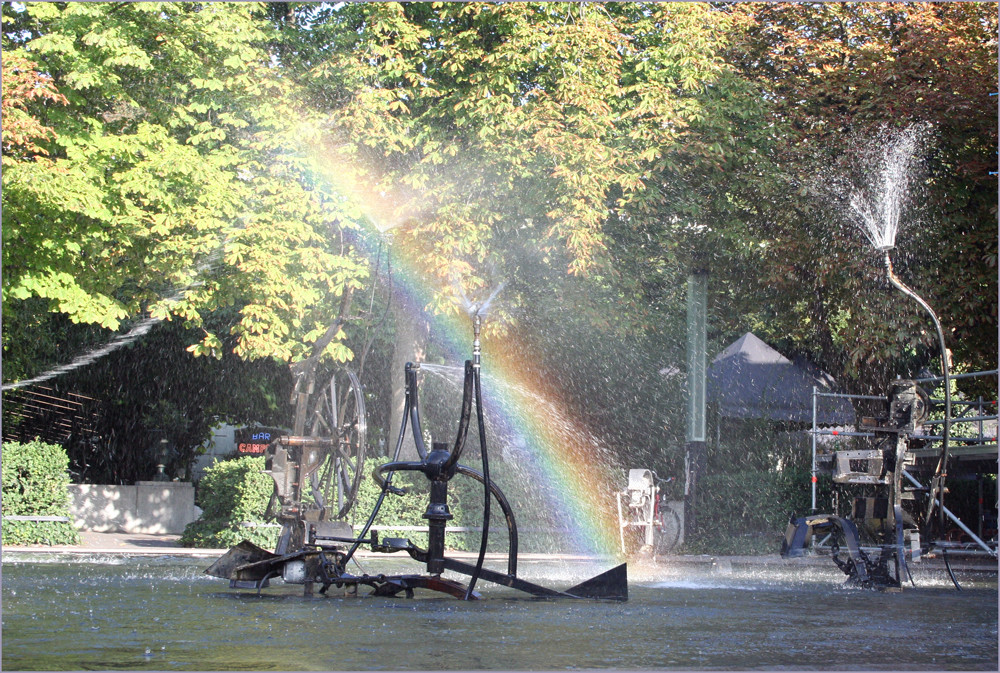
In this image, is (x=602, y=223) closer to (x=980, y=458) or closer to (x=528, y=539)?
(x=528, y=539)

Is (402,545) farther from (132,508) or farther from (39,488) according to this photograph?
(132,508)

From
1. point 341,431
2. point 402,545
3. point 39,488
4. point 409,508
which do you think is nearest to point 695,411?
point 409,508

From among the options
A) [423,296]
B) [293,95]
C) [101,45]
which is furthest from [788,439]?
[101,45]

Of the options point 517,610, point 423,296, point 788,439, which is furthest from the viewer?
point 788,439

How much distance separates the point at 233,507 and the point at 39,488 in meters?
3.52

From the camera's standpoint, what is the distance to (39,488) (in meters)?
21.5

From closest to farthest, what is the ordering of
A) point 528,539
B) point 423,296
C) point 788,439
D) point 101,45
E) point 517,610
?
point 517,610 → point 101,45 → point 528,539 → point 423,296 → point 788,439

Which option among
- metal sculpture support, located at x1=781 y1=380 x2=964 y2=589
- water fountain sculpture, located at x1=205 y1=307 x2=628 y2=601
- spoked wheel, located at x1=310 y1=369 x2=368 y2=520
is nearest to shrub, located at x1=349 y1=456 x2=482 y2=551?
spoked wheel, located at x1=310 y1=369 x2=368 y2=520

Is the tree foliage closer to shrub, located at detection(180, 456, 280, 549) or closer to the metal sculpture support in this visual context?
shrub, located at detection(180, 456, 280, 549)

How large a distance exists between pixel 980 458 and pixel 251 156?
14.4 m

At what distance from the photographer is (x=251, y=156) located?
75.1 ft

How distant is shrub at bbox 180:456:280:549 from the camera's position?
67.2 feet

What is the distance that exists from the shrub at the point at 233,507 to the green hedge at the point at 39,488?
218 cm

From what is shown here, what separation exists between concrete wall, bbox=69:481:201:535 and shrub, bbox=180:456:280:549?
18.1ft
